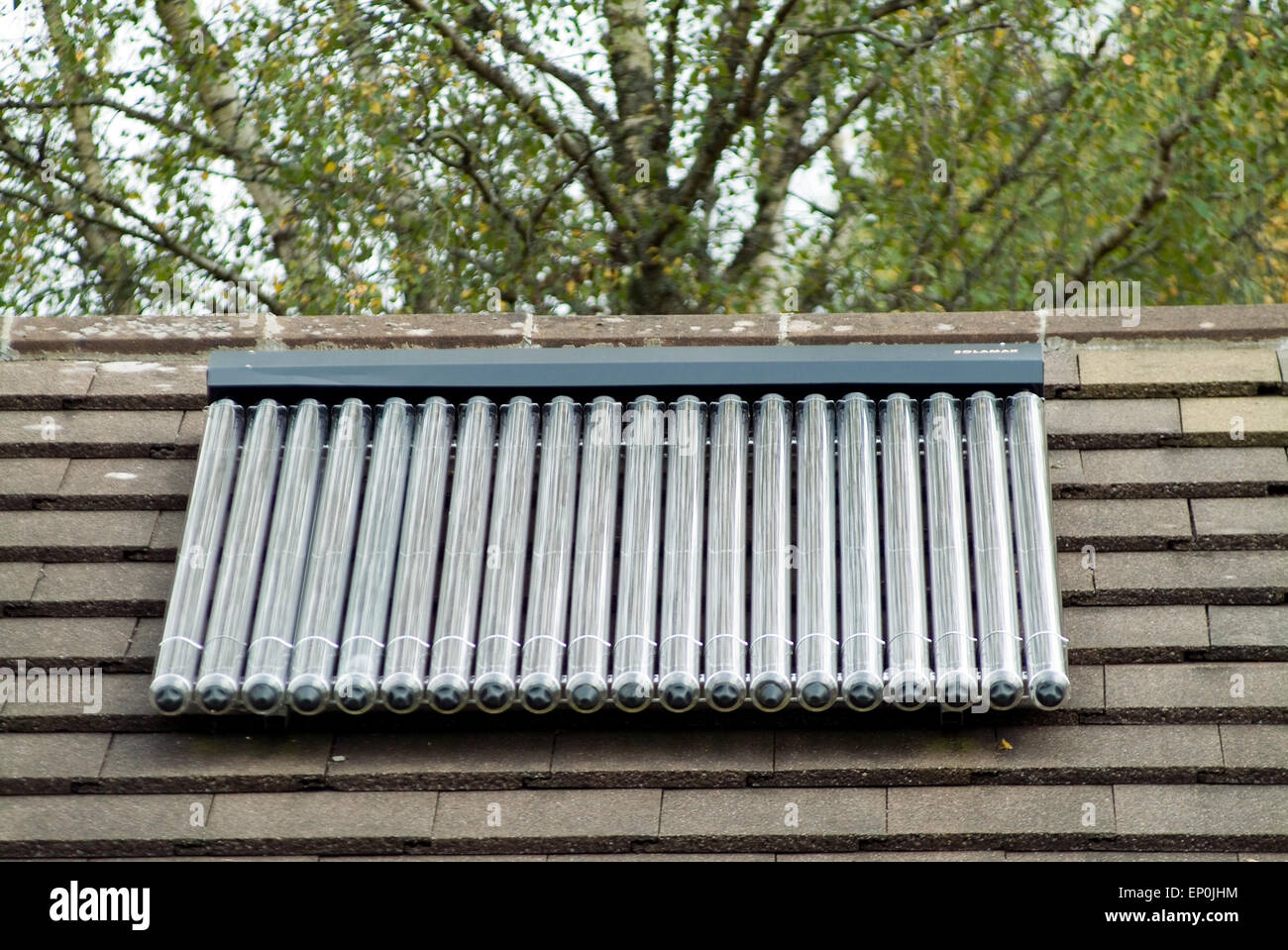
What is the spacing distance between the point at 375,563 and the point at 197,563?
0.56 metres

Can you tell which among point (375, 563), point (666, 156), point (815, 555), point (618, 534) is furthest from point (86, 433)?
point (666, 156)

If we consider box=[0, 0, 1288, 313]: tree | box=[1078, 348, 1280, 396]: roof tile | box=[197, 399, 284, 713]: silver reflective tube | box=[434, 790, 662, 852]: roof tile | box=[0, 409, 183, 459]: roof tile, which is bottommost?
box=[434, 790, 662, 852]: roof tile

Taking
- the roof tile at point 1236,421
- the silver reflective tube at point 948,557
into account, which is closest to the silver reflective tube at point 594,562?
the silver reflective tube at point 948,557

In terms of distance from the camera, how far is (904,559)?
5414 millimetres

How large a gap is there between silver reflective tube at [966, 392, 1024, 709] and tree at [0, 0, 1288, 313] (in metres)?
9.26

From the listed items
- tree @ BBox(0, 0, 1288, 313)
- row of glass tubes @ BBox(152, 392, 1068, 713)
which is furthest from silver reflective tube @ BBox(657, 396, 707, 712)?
tree @ BBox(0, 0, 1288, 313)

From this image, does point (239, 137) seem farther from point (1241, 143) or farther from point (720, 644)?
point (720, 644)

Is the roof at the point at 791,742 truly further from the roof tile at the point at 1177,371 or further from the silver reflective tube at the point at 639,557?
the silver reflective tube at the point at 639,557

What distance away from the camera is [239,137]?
57.1 ft

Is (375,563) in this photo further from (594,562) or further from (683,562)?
(683,562)

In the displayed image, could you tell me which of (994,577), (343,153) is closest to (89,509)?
(994,577)

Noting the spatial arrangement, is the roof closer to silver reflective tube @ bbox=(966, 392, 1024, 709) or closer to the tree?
silver reflective tube @ bbox=(966, 392, 1024, 709)

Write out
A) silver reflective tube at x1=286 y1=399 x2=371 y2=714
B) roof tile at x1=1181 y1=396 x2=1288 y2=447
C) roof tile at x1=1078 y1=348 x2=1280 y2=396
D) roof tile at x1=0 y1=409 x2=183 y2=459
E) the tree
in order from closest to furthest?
silver reflective tube at x1=286 y1=399 x2=371 y2=714 < roof tile at x1=1181 y1=396 x2=1288 y2=447 < roof tile at x1=1078 y1=348 x2=1280 y2=396 < roof tile at x1=0 y1=409 x2=183 y2=459 < the tree

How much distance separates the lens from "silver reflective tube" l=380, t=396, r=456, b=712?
522 cm
